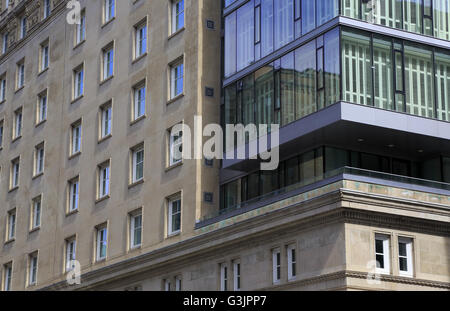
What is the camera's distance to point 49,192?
2173 inches

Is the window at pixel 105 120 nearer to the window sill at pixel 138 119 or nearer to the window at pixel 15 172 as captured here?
the window sill at pixel 138 119

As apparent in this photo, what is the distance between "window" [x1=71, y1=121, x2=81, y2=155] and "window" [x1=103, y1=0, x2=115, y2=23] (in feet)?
21.3

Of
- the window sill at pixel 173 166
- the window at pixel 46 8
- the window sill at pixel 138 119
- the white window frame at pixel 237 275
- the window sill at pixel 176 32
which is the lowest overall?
the white window frame at pixel 237 275

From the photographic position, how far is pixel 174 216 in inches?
1713

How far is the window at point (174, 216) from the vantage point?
1694 inches

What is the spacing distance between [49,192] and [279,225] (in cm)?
2380

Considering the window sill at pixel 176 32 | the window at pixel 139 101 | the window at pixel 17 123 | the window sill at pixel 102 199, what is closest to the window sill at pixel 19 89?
the window at pixel 17 123

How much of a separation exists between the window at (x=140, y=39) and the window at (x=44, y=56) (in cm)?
1251

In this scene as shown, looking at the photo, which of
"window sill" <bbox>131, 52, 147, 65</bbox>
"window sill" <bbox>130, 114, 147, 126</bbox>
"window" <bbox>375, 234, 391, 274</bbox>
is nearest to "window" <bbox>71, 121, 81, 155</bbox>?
"window sill" <bbox>130, 114, 147, 126</bbox>

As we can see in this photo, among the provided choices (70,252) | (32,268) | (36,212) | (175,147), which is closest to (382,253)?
(175,147)

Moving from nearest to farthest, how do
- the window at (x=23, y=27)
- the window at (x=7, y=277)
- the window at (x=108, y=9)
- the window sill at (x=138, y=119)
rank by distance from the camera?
the window sill at (x=138, y=119)
the window at (x=108, y=9)
the window at (x=7, y=277)
the window at (x=23, y=27)

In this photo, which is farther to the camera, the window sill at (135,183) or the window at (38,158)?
the window at (38,158)

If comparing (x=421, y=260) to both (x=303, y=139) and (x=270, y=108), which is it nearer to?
(x=303, y=139)
